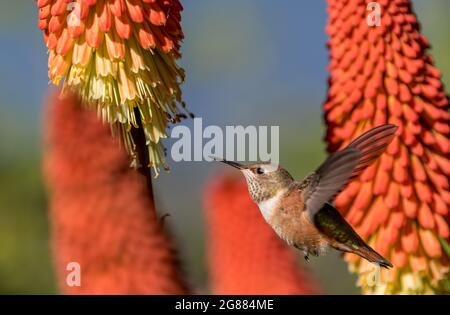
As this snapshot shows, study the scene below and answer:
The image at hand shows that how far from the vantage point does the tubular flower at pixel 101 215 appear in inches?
122

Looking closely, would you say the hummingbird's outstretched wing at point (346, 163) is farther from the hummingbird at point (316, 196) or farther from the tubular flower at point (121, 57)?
the tubular flower at point (121, 57)

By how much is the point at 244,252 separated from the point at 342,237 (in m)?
0.51

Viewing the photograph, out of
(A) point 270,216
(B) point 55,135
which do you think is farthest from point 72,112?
(A) point 270,216

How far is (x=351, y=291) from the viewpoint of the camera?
19.6 feet

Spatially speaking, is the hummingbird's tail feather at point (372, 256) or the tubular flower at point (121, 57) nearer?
the tubular flower at point (121, 57)

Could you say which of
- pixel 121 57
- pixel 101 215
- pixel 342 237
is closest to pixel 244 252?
pixel 342 237

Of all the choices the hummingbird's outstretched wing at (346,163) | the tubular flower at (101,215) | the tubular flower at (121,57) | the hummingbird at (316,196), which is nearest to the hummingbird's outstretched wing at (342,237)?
the hummingbird at (316,196)

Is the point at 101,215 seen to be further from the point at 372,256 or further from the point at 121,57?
the point at 372,256

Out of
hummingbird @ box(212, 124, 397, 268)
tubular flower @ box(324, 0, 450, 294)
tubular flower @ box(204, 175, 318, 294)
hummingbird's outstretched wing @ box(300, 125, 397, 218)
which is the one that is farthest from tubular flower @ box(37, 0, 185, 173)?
tubular flower @ box(324, 0, 450, 294)

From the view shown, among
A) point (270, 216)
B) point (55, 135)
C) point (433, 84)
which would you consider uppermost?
point (433, 84)

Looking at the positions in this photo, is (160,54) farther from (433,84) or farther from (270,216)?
(433,84)

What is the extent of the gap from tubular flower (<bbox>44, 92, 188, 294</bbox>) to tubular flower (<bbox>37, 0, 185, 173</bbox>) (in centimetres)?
45

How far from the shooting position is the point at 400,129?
15.6 feet
